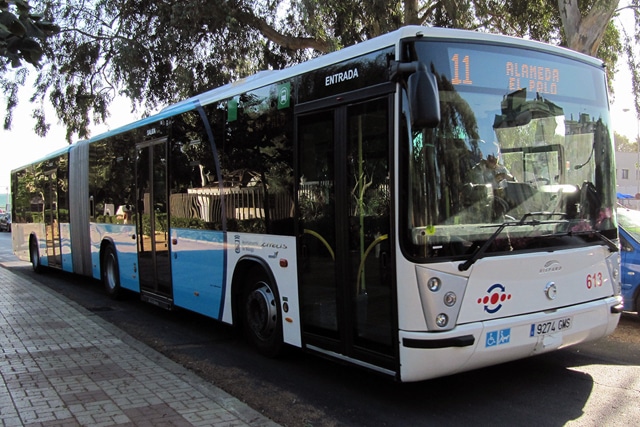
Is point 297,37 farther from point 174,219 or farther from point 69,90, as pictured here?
point 174,219

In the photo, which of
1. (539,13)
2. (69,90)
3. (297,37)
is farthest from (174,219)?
(69,90)

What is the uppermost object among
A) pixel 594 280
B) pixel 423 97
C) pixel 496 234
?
pixel 423 97

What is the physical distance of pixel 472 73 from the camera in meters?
4.44

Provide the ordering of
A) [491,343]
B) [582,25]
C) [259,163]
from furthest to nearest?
1. [582,25]
2. [259,163]
3. [491,343]

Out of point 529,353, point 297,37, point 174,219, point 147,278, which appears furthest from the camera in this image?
point 297,37

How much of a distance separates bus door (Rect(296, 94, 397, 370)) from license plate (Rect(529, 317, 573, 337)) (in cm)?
122

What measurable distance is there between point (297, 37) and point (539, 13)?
6641 mm

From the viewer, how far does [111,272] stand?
1064 centimetres

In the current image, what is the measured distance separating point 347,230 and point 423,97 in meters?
1.42

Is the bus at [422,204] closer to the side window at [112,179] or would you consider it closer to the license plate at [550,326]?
the license plate at [550,326]

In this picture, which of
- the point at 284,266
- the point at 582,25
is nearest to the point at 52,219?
the point at 284,266

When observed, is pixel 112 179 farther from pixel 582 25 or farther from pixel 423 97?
pixel 582 25

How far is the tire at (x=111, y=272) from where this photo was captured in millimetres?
10250

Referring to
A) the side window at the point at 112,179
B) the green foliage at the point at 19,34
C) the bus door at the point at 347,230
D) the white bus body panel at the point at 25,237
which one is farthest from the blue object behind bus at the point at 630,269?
the white bus body panel at the point at 25,237
